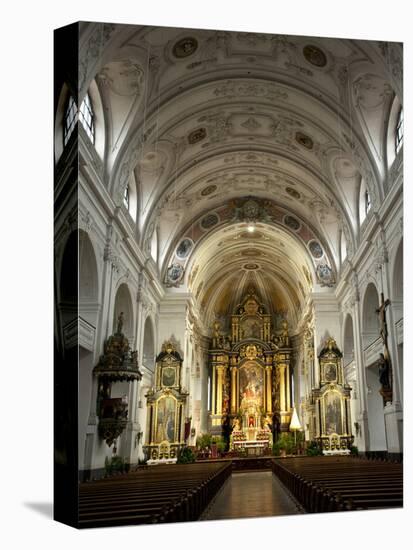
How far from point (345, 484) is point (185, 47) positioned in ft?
24.8

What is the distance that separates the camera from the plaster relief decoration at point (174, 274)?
495 inches

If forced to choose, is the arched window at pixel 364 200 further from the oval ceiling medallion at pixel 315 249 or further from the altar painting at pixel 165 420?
the altar painting at pixel 165 420

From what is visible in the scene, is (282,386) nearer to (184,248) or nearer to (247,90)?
(184,248)

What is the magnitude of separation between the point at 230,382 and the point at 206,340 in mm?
1183

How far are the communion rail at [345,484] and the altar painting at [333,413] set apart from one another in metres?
0.64

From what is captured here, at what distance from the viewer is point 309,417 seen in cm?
1277

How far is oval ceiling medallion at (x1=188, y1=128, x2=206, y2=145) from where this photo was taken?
1171cm

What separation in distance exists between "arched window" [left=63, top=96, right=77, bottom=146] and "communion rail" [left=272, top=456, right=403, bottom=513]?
6227 millimetres

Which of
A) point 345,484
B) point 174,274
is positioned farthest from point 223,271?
point 345,484

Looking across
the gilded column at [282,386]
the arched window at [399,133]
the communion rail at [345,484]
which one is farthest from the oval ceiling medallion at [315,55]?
the communion rail at [345,484]

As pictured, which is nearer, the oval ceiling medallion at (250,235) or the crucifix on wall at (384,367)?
the crucifix on wall at (384,367)

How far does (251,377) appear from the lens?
14859mm

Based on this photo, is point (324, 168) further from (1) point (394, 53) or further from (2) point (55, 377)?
(2) point (55, 377)

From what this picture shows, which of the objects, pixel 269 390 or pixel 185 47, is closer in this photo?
pixel 185 47
